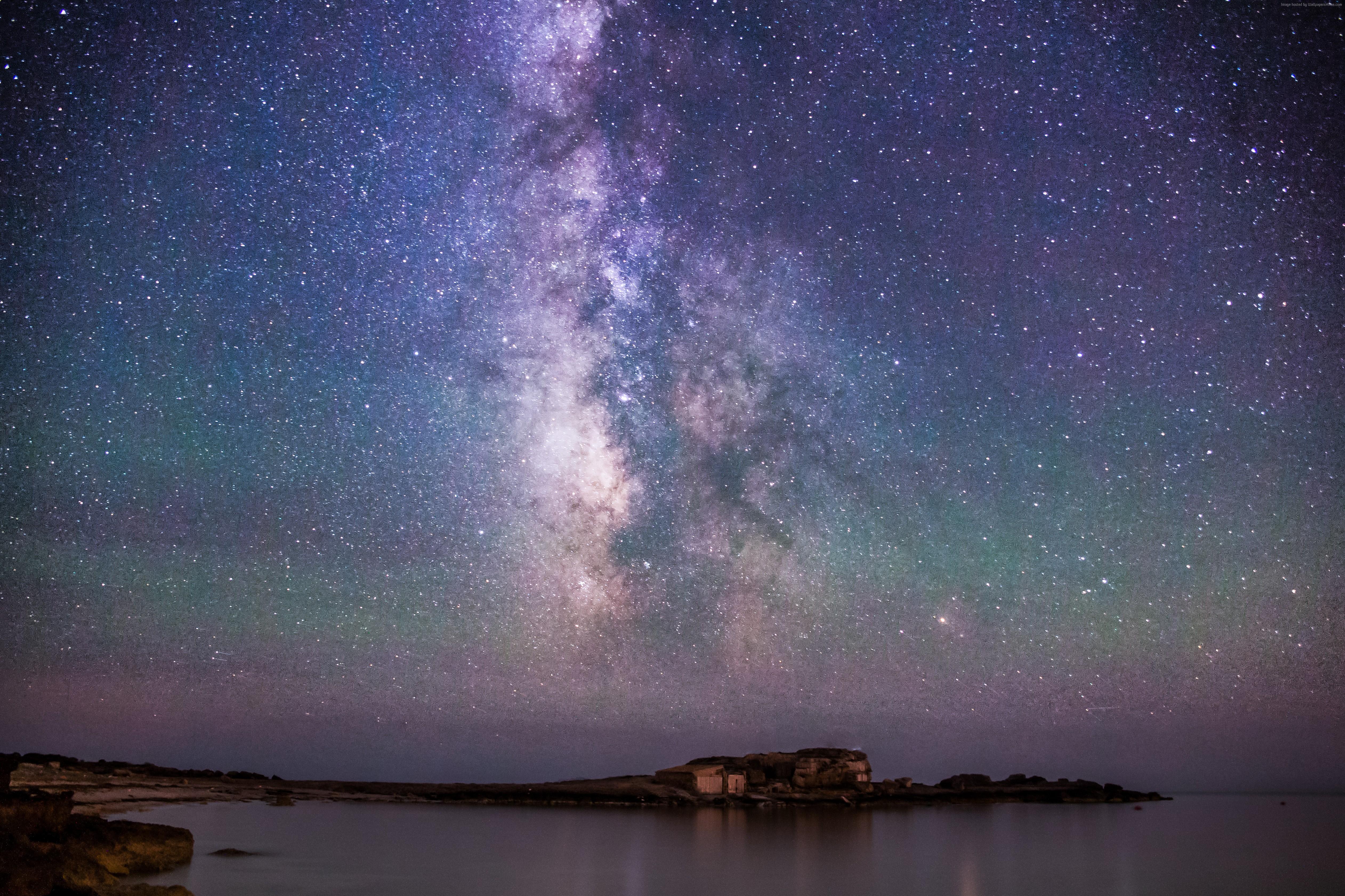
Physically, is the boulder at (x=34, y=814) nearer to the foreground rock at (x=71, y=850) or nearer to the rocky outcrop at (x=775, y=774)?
the foreground rock at (x=71, y=850)

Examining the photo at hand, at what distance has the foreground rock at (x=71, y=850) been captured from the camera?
1537cm

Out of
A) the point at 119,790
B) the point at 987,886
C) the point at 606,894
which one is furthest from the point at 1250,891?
the point at 119,790

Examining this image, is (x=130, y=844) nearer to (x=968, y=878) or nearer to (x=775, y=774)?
(x=968, y=878)

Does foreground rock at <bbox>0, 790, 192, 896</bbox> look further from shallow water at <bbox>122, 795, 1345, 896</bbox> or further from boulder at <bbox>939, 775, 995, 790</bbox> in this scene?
boulder at <bbox>939, 775, 995, 790</bbox>

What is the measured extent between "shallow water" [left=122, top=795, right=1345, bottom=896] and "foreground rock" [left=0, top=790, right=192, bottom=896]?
0.99 m

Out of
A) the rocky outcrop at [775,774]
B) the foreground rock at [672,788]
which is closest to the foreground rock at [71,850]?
the foreground rock at [672,788]

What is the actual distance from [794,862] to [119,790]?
42881mm

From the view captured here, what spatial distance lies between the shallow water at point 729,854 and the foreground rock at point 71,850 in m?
0.99

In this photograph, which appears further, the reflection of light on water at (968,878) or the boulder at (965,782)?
the boulder at (965,782)

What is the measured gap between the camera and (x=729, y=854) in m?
40.3

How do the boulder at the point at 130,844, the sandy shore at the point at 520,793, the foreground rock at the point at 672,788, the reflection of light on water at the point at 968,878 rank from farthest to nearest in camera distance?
the foreground rock at the point at 672,788
the sandy shore at the point at 520,793
the reflection of light on water at the point at 968,878
the boulder at the point at 130,844

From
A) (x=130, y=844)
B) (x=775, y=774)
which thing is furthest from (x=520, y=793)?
(x=130, y=844)

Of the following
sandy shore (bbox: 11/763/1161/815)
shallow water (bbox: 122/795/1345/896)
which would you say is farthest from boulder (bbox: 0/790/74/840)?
sandy shore (bbox: 11/763/1161/815)

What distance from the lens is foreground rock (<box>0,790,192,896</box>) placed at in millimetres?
15367
